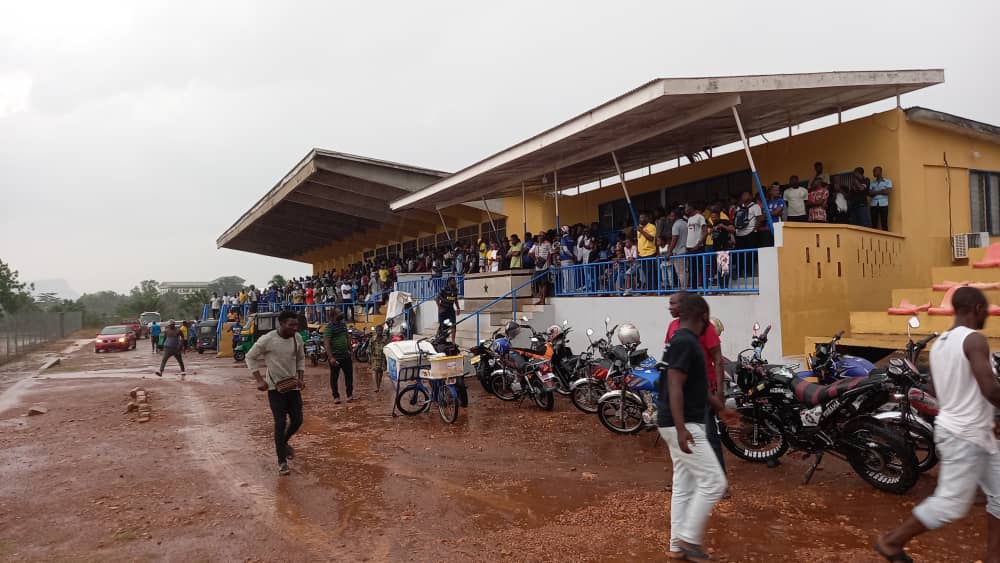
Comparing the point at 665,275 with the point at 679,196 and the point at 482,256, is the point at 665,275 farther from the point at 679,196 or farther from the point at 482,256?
the point at 482,256

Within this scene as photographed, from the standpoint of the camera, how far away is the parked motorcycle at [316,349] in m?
18.1

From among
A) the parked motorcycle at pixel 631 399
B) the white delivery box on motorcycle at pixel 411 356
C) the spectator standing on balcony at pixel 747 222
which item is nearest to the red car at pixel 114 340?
the white delivery box on motorcycle at pixel 411 356

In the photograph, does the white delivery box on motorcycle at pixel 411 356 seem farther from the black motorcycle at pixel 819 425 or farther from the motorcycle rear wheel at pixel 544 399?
the black motorcycle at pixel 819 425

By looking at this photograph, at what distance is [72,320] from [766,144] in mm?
57720

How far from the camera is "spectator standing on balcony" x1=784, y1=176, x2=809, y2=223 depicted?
10.6 metres

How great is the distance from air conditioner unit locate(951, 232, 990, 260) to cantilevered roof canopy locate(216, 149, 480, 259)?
13.9 metres

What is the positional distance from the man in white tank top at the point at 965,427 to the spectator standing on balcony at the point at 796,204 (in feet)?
24.4

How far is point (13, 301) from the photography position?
153 feet

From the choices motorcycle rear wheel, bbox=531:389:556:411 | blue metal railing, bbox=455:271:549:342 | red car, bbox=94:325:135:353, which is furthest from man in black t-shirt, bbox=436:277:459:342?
red car, bbox=94:325:135:353

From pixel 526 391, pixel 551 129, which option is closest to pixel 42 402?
pixel 526 391

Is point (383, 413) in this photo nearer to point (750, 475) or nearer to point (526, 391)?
point (526, 391)

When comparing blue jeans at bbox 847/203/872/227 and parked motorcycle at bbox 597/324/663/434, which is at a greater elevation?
blue jeans at bbox 847/203/872/227

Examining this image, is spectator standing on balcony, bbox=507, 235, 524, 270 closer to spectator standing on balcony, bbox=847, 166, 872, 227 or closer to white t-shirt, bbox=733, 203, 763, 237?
white t-shirt, bbox=733, 203, 763, 237

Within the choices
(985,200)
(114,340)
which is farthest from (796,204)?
(114,340)
